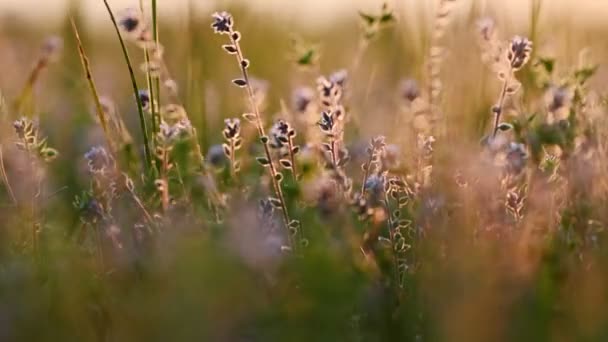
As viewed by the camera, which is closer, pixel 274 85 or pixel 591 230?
pixel 591 230

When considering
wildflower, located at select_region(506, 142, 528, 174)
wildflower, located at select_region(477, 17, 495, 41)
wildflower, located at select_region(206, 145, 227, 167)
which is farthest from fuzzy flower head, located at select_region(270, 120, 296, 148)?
wildflower, located at select_region(477, 17, 495, 41)

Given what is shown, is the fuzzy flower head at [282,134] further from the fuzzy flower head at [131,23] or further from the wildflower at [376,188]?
the fuzzy flower head at [131,23]

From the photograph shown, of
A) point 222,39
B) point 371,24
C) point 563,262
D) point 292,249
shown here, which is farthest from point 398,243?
point 222,39

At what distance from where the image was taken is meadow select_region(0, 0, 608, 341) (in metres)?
1.41

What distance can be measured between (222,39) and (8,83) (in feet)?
3.00

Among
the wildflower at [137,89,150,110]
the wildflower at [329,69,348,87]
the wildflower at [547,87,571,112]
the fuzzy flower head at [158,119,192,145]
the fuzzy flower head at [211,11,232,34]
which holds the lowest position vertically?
the wildflower at [137,89,150,110]

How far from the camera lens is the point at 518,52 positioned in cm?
220

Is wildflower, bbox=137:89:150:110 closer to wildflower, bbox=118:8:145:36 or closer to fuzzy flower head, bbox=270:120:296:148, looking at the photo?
wildflower, bbox=118:8:145:36

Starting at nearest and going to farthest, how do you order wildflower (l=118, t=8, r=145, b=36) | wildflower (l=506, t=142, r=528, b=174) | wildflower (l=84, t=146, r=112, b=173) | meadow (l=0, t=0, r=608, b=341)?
1. meadow (l=0, t=0, r=608, b=341)
2. wildflower (l=506, t=142, r=528, b=174)
3. wildflower (l=84, t=146, r=112, b=173)
4. wildflower (l=118, t=8, r=145, b=36)

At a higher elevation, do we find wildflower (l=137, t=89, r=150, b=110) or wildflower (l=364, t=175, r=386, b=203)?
wildflower (l=364, t=175, r=386, b=203)

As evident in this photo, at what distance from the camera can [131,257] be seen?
5.98 feet

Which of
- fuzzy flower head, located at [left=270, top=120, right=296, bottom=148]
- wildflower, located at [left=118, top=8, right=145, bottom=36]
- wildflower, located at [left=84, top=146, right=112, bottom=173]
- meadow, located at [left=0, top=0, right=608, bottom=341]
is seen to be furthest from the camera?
wildflower, located at [left=118, top=8, right=145, bottom=36]

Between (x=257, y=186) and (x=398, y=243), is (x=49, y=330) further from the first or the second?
(x=257, y=186)

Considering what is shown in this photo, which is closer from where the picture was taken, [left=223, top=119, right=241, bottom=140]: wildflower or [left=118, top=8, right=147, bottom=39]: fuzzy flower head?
[left=223, top=119, right=241, bottom=140]: wildflower
